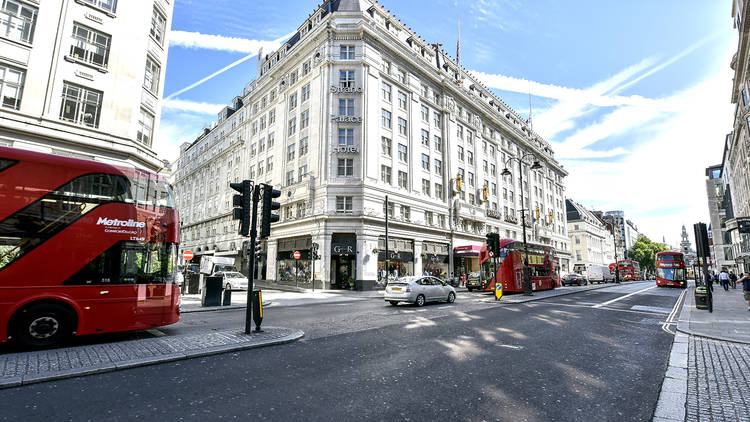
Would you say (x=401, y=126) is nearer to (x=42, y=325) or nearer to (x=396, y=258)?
(x=396, y=258)

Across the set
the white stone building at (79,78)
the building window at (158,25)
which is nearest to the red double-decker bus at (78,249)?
the white stone building at (79,78)

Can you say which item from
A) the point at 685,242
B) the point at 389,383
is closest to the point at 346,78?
the point at 389,383

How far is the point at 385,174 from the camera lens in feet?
111

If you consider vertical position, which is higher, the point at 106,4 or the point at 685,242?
the point at 106,4

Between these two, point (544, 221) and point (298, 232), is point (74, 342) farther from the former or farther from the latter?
point (544, 221)

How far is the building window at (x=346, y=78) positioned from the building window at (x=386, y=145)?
589cm

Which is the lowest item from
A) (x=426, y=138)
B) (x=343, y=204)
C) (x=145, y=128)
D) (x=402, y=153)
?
(x=343, y=204)

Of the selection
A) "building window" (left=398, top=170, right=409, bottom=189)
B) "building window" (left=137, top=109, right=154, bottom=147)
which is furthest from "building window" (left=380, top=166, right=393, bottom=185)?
"building window" (left=137, top=109, right=154, bottom=147)

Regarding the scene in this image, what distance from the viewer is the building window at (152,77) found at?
70.5 feet

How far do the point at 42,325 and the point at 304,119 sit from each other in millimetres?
30692

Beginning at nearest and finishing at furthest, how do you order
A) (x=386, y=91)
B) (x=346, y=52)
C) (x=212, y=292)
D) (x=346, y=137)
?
(x=212, y=292)
(x=346, y=137)
(x=346, y=52)
(x=386, y=91)

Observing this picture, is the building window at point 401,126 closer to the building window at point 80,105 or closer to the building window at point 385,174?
the building window at point 385,174

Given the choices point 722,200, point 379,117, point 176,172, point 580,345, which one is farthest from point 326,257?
point 722,200

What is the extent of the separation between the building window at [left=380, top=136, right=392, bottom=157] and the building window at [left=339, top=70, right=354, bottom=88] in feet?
19.3
